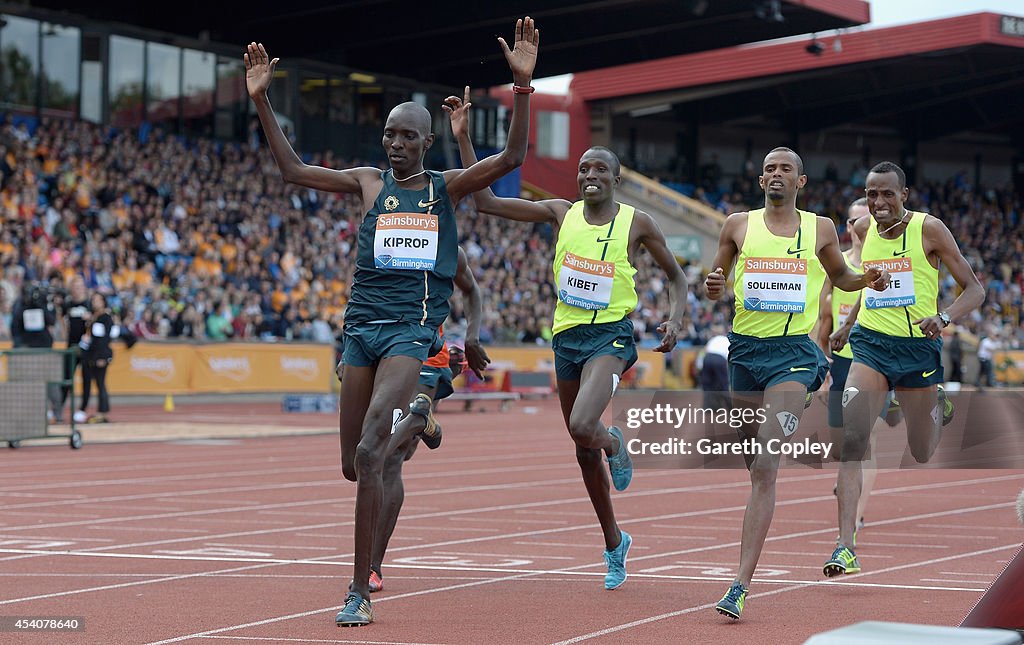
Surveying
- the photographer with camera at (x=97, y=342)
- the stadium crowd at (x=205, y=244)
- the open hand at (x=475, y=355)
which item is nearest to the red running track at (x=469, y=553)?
the open hand at (x=475, y=355)

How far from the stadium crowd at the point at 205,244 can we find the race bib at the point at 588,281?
56.3 ft

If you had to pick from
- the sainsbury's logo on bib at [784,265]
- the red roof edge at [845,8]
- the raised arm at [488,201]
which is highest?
the red roof edge at [845,8]

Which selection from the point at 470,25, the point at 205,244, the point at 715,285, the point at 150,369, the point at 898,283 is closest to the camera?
the point at 715,285

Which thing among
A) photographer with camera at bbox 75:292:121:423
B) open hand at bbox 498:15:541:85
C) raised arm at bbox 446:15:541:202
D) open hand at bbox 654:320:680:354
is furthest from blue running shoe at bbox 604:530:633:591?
photographer with camera at bbox 75:292:121:423

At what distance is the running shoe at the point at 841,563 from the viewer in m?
8.35

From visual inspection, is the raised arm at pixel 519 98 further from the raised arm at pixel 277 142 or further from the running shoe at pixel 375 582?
the running shoe at pixel 375 582

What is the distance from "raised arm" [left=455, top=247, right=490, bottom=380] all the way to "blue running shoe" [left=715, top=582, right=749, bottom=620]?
1946mm

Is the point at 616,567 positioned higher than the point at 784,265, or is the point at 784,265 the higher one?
the point at 784,265

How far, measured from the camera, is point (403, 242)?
7.53 m

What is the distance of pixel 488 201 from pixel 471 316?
92cm

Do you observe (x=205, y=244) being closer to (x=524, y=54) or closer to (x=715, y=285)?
(x=715, y=285)

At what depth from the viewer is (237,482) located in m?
14.9

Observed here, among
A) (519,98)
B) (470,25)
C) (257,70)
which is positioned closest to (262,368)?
(470,25)

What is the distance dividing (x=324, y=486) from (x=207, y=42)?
26.7 metres
